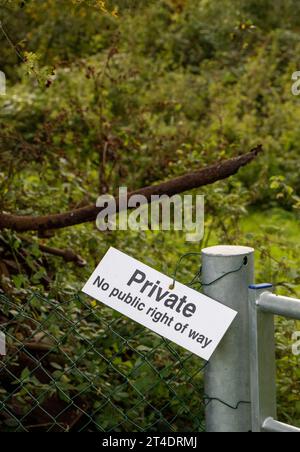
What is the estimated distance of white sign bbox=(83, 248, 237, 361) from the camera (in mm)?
2139

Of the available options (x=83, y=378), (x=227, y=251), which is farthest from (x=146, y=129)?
(x=227, y=251)

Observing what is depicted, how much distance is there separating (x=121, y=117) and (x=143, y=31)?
329 centimetres

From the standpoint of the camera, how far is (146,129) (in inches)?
288

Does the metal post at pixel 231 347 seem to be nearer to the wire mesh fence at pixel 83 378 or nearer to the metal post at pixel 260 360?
the metal post at pixel 260 360

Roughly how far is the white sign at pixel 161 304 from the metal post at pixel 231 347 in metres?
0.04

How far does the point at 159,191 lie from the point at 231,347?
141 cm

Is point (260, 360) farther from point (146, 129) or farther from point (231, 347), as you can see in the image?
point (146, 129)

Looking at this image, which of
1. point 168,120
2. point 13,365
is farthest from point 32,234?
point 168,120

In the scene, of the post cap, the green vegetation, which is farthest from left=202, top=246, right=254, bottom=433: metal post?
the green vegetation

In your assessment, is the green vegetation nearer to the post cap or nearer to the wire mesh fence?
the wire mesh fence

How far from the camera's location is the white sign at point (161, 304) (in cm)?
214

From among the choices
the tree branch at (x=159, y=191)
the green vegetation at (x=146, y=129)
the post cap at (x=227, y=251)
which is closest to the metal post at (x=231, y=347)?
the post cap at (x=227, y=251)

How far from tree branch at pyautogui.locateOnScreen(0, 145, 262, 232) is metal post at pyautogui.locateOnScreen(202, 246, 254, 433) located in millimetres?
1236
